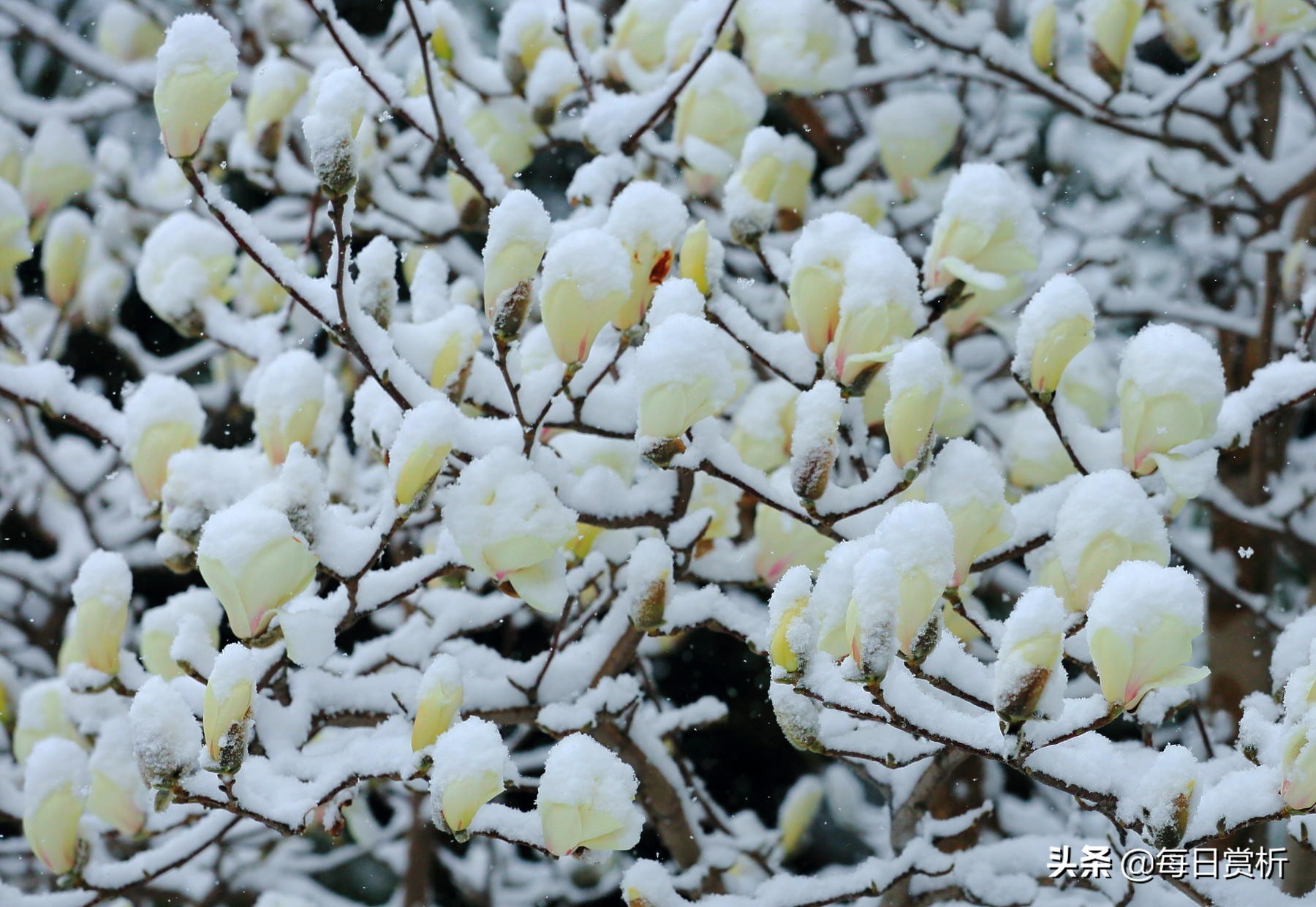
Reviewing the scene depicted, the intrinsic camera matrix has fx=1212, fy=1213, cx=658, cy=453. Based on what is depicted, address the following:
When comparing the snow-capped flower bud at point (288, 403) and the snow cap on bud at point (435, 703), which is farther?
the snow-capped flower bud at point (288, 403)

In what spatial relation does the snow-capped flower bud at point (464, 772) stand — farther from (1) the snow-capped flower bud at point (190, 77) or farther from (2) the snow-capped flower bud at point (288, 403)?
(1) the snow-capped flower bud at point (190, 77)

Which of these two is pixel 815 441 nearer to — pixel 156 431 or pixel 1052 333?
pixel 1052 333

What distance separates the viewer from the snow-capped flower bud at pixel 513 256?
88 centimetres

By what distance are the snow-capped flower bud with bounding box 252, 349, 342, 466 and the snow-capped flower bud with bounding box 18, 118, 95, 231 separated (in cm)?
84

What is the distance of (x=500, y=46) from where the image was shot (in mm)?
1521

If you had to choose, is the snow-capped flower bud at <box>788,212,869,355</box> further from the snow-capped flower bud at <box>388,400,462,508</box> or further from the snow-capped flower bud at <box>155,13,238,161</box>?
the snow-capped flower bud at <box>155,13,238,161</box>

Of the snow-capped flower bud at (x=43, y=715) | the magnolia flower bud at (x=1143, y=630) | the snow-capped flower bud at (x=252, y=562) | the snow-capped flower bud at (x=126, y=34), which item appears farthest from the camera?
the snow-capped flower bud at (x=126, y=34)

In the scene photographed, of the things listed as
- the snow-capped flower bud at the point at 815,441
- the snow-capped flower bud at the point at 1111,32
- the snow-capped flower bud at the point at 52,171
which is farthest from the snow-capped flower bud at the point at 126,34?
the snow-capped flower bud at the point at 815,441

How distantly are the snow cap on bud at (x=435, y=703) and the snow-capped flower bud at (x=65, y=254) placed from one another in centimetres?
106

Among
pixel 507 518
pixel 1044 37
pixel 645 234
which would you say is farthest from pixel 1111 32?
pixel 507 518

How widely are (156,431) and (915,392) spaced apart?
0.70 metres

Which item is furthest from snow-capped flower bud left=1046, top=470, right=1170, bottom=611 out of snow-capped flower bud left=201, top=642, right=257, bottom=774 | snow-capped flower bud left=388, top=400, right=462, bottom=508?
snow-capped flower bud left=201, top=642, right=257, bottom=774

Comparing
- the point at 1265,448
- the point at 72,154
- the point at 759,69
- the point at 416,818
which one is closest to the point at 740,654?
the point at 416,818

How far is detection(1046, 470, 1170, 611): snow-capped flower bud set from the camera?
34.6 inches
